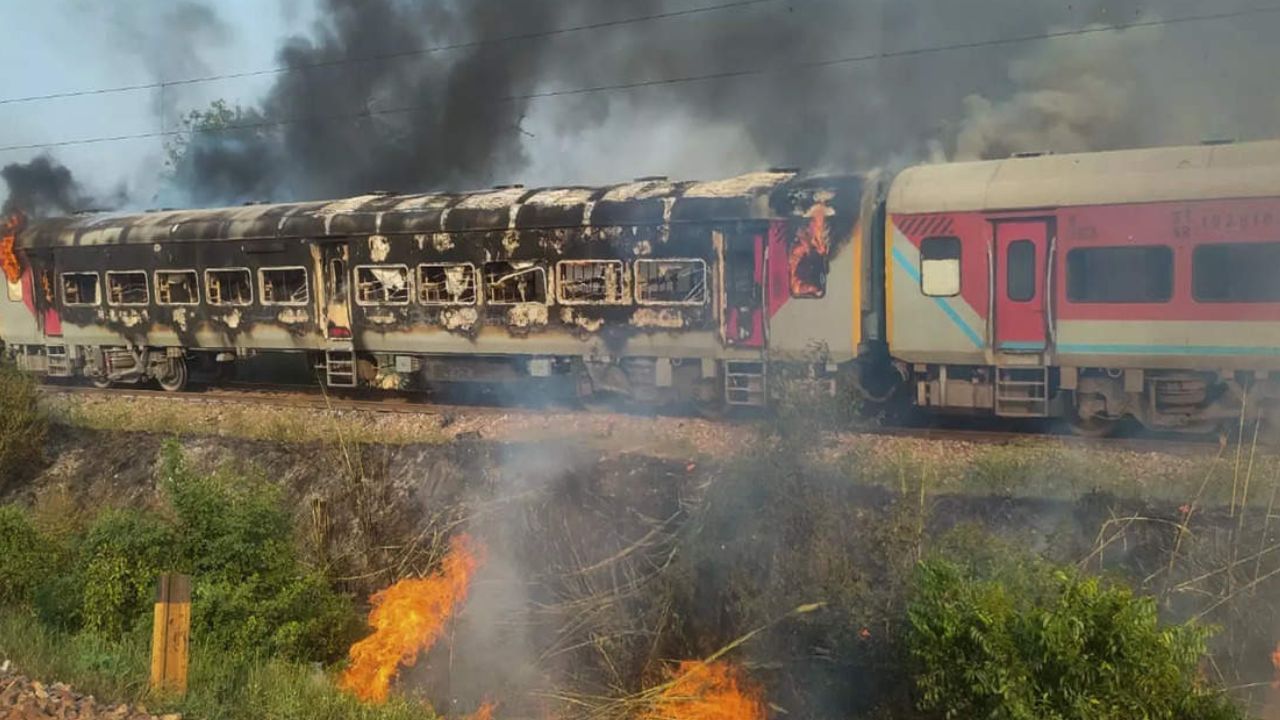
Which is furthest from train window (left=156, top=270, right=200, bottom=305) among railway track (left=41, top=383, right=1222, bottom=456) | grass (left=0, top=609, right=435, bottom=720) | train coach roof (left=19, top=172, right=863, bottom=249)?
grass (left=0, top=609, right=435, bottom=720)

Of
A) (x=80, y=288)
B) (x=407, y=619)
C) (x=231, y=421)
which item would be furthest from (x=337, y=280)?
(x=407, y=619)

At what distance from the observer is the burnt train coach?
11836 millimetres

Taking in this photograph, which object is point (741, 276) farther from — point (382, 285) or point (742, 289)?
point (382, 285)

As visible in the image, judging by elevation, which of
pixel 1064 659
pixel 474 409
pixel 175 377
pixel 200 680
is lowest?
pixel 200 680

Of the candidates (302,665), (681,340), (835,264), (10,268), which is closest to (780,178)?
(835,264)

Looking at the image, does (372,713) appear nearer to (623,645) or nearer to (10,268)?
(623,645)

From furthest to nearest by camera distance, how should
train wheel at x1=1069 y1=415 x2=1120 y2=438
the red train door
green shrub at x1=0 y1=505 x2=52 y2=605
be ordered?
train wheel at x1=1069 y1=415 x2=1120 y2=438 < the red train door < green shrub at x1=0 y1=505 x2=52 y2=605

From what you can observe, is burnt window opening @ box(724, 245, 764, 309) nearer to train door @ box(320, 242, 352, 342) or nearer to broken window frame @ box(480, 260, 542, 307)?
broken window frame @ box(480, 260, 542, 307)

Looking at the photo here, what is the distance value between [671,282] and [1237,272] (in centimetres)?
611

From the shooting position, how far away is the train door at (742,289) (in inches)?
472

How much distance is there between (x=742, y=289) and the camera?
39.6 ft

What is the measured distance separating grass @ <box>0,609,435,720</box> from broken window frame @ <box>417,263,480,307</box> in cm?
698

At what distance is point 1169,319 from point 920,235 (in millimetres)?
2701

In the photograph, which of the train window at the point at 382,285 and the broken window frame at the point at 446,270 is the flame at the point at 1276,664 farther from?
the train window at the point at 382,285
